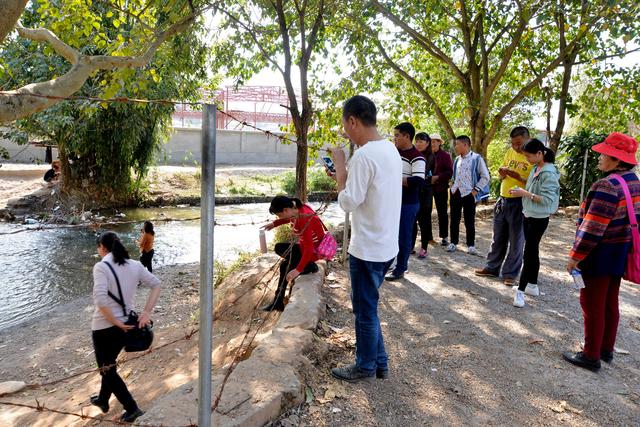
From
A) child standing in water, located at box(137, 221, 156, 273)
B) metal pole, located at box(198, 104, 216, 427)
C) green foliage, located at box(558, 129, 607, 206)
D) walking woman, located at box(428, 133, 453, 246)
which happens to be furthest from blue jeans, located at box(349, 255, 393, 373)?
green foliage, located at box(558, 129, 607, 206)

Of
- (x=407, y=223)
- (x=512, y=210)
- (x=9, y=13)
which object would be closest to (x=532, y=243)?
(x=512, y=210)

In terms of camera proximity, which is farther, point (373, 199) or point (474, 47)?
point (474, 47)

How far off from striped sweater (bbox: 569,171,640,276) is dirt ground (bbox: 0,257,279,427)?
2.14 meters

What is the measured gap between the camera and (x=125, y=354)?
201 inches

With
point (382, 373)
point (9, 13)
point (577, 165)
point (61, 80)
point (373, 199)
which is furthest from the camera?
point (577, 165)

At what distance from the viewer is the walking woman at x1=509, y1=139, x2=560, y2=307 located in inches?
171

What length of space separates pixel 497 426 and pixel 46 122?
11.6 m

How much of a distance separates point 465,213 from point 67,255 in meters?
7.87

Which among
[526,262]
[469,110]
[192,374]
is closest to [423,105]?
[469,110]

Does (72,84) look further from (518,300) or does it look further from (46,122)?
(46,122)

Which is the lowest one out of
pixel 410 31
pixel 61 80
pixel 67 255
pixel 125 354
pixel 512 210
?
pixel 67 255

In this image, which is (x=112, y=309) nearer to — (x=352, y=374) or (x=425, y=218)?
(x=352, y=374)

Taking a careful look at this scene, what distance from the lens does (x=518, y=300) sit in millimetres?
4523

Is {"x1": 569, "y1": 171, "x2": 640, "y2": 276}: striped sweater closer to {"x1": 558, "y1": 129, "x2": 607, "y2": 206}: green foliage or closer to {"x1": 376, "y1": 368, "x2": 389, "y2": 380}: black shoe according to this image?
{"x1": 376, "y1": 368, "x2": 389, "y2": 380}: black shoe
